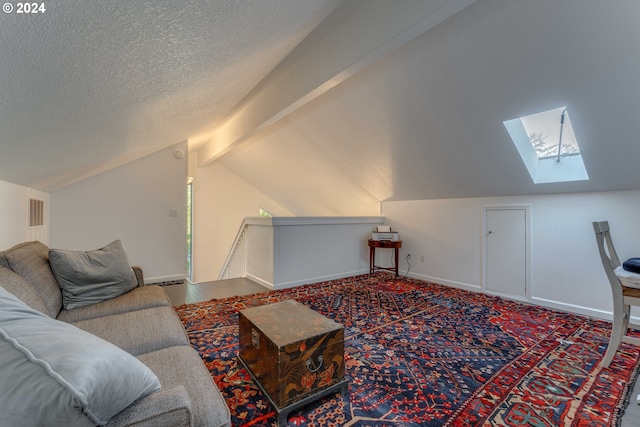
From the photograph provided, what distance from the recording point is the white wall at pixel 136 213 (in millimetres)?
4172

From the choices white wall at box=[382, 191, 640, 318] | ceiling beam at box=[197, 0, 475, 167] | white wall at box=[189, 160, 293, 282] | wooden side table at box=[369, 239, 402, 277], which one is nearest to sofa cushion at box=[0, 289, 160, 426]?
ceiling beam at box=[197, 0, 475, 167]

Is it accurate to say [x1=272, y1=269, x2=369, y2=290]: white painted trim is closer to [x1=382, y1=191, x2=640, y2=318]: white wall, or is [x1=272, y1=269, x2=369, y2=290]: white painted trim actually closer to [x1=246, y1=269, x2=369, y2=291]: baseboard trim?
[x1=246, y1=269, x2=369, y2=291]: baseboard trim

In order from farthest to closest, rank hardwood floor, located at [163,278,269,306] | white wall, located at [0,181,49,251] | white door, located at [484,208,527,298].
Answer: hardwood floor, located at [163,278,269,306] < white door, located at [484,208,527,298] < white wall, located at [0,181,49,251]

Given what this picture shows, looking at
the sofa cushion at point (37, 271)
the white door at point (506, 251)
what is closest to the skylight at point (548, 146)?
the white door at point (506, 251)

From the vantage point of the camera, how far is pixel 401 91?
9.63 ft

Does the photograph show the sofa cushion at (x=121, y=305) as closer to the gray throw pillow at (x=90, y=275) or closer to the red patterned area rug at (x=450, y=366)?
the gray throw pillow at (x=90, y=275)

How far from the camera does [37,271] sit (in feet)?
6.02

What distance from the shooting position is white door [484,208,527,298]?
357 centimetres

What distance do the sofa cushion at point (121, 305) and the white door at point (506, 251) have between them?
3.82 m

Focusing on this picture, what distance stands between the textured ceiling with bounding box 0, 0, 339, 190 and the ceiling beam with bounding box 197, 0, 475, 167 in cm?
25

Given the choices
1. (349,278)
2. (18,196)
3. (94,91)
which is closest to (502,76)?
(94,91)

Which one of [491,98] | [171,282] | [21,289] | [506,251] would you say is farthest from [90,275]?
[506,251]

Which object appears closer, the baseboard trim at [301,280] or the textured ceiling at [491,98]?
the textured ceiling at [491,98]

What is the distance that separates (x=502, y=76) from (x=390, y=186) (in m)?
2.46
